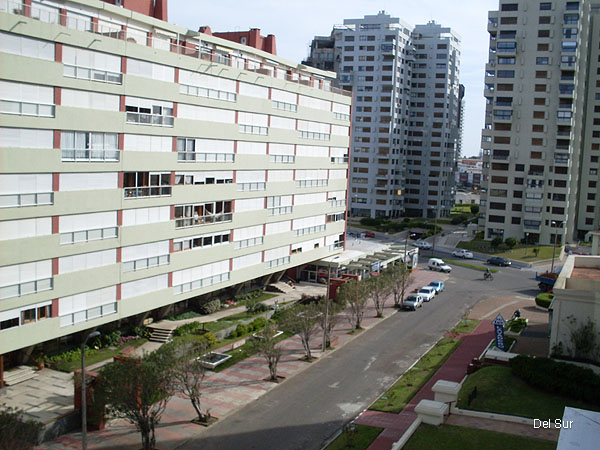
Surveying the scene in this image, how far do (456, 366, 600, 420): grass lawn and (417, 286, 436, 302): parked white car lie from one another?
83.3 ft

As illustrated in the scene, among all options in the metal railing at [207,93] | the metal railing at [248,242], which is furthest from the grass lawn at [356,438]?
the metal railing at [207,93]

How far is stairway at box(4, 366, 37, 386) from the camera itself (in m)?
31.9

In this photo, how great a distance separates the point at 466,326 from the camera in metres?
49.0

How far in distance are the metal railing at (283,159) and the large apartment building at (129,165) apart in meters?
0.19

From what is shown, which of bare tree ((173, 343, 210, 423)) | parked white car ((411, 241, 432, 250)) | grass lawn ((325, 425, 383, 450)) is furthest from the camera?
parked white car ((411, 241, 432, 250))

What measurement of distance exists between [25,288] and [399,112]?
101 metres

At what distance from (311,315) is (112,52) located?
19629 millimetres

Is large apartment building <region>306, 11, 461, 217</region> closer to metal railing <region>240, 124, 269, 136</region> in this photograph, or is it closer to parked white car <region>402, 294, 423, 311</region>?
parked white car <region>402, 294, 423, 311</region>

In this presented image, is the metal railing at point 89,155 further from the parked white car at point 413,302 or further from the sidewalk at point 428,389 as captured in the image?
the parked white car at point 413,302

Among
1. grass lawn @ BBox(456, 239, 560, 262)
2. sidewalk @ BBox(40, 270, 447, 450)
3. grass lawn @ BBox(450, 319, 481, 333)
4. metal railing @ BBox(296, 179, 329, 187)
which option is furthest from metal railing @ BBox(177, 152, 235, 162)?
grass lawn @ BBox(456, 239, 560, 262)

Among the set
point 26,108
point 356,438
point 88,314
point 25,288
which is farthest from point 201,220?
point 356,438

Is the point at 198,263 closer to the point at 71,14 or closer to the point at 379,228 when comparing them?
the point at 71,14

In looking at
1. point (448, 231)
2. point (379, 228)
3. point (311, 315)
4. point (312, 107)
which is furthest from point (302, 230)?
point (448, 231)

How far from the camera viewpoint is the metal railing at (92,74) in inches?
1284
